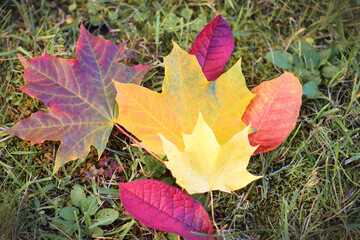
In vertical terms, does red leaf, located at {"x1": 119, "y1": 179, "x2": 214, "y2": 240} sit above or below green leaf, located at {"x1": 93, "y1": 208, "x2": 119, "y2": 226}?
above

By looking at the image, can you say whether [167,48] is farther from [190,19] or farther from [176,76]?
[176,76]

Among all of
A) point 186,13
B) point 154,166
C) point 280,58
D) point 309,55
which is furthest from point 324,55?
point 154,166

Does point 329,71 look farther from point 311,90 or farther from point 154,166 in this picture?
point 154,166

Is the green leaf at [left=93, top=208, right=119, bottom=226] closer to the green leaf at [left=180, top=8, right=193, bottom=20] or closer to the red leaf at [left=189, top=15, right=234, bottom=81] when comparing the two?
the red leaf at [left=189, top=15, right=234, bottom=81]

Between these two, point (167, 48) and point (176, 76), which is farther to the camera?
point (167, 48)

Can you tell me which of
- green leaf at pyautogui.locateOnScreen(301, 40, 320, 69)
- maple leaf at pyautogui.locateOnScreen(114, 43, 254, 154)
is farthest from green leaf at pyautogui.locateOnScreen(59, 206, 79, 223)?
green leaf at pyautogui.locateOnScreen(301, 40, 320, 69)

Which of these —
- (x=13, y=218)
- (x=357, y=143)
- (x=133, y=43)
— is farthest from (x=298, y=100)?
(x=13, y=218)

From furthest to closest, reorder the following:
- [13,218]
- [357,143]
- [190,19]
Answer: [190,19]
[357,143]
[13,218]
